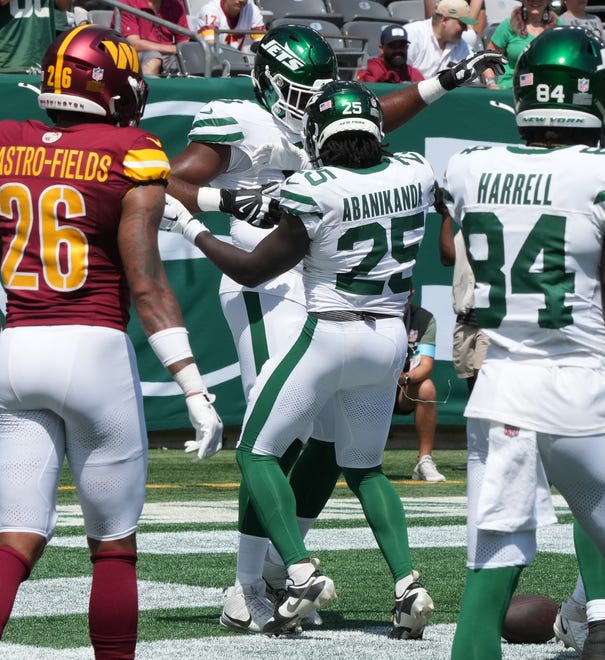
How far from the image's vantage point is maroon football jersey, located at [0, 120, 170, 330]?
10.9ft

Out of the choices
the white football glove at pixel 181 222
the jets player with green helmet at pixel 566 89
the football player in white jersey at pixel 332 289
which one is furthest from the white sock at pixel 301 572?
the jets player with green helmet at pixel 566 89

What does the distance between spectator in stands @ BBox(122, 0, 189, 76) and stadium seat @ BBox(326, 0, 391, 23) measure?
7.66ft

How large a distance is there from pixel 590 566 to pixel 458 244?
214 inches

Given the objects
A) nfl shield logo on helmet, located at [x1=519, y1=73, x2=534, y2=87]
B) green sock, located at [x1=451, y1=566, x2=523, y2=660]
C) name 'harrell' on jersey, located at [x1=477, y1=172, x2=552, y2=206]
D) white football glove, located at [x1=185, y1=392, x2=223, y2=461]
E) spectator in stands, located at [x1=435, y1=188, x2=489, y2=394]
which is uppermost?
nfl shield logo on helmet, located at [x1=519, y1=73, x2=534, y2=87]

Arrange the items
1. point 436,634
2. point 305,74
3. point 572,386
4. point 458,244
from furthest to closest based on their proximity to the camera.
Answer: point 458,244, point 305,74, point 436,634, point 572,386

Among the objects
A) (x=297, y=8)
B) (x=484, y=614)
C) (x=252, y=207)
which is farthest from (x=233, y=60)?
(x=484, y=614)

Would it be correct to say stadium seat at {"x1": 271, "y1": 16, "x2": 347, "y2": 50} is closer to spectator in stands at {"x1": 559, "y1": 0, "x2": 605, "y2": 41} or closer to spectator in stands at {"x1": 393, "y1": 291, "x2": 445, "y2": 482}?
spectator in stands at {"x1": 559, "y1": 0, "x2": 605, "y2": 41}

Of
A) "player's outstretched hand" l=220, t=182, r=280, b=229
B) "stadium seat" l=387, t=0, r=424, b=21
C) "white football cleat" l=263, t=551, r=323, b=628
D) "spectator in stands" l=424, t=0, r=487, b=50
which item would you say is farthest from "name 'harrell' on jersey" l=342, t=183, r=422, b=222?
"stadium seat" l=387, t=0, r=424, b=21

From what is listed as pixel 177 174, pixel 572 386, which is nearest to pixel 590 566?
pixel 572 386

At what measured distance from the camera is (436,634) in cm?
456

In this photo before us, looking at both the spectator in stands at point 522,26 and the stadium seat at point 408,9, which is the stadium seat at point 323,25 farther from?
the stadium seat at point 408,9

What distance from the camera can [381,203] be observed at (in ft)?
14.3

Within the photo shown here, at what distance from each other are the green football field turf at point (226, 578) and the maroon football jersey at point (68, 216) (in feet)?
4.11

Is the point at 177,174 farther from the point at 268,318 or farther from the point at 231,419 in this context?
the point at 231,419
